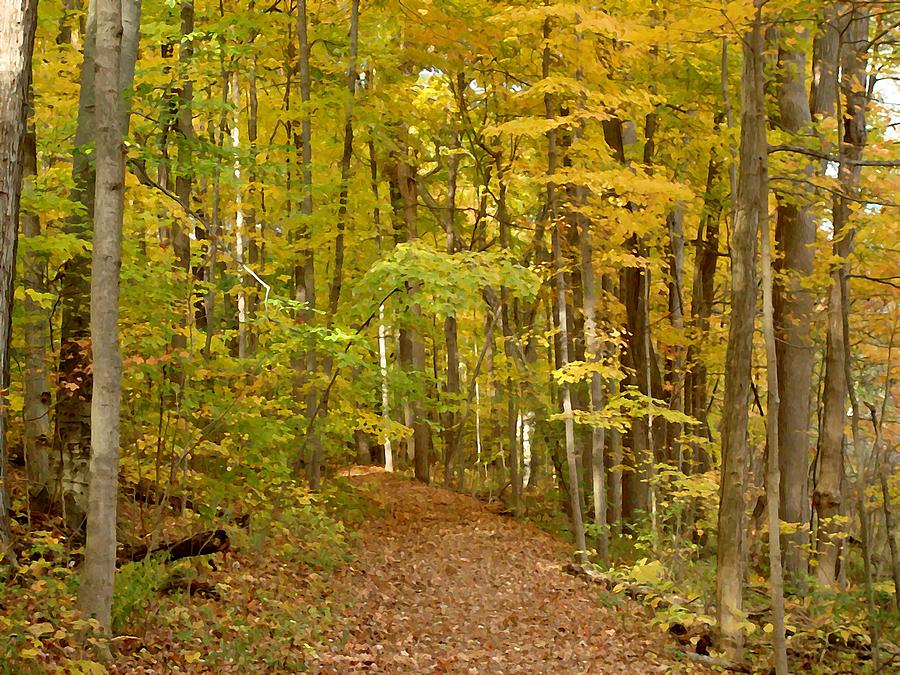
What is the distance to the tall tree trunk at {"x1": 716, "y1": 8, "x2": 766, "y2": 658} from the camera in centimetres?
805

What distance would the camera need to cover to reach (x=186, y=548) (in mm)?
7602

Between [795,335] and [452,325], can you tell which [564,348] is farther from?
[452,325]

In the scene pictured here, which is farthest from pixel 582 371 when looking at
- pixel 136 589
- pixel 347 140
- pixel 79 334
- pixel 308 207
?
pixel 136 589

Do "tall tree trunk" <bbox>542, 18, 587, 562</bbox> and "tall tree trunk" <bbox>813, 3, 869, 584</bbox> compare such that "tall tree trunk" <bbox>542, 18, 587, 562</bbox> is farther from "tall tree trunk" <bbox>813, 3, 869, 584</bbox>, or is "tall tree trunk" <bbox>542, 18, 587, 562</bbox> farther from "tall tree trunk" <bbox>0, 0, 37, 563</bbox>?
"tall tree trunk" <bbox>0, 0, 37, 563</bbox>

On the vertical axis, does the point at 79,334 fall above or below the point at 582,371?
above

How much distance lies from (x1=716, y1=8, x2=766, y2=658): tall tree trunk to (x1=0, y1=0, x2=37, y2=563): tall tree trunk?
6.45 meters

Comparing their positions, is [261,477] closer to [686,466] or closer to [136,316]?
[136,316]

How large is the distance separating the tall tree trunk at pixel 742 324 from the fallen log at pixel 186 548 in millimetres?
5110

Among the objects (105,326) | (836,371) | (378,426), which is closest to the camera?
(105,326)

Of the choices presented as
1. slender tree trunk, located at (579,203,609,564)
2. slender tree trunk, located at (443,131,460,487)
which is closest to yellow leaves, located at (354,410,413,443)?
slender tree trunk, located at (579,203,609,564)

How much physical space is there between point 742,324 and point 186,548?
587cm

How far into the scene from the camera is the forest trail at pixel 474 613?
7777mm

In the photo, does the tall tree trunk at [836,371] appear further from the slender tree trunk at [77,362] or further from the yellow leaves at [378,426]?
the slender tree trunk at [77,362]

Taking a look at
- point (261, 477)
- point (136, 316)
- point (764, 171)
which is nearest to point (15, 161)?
point (136, 316)
